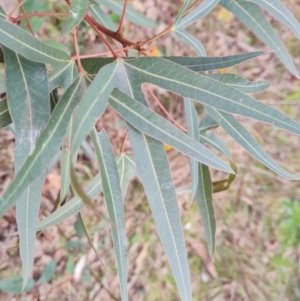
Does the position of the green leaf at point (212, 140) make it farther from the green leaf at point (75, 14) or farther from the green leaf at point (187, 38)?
the green leaf at point (75, 14)

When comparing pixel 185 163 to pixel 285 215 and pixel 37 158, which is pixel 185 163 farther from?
pixel 37 158

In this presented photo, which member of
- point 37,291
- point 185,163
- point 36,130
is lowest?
point 37,291

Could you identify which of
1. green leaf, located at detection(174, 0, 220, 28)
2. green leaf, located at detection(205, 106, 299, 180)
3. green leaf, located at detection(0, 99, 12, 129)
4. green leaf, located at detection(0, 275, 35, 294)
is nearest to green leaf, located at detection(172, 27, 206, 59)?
green leaf, located at detection(174, 0, 220, 28)

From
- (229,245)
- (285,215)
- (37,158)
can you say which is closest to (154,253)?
(229,245)

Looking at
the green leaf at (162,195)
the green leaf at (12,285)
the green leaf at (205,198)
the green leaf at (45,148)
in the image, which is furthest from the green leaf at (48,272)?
the green leaf at (45,148)

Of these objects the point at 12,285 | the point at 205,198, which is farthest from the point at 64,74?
the point at 12,285

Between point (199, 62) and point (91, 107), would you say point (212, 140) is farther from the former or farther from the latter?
point (91, 107)

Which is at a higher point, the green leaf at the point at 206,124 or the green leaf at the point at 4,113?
the green leaf at the point at 206,124
